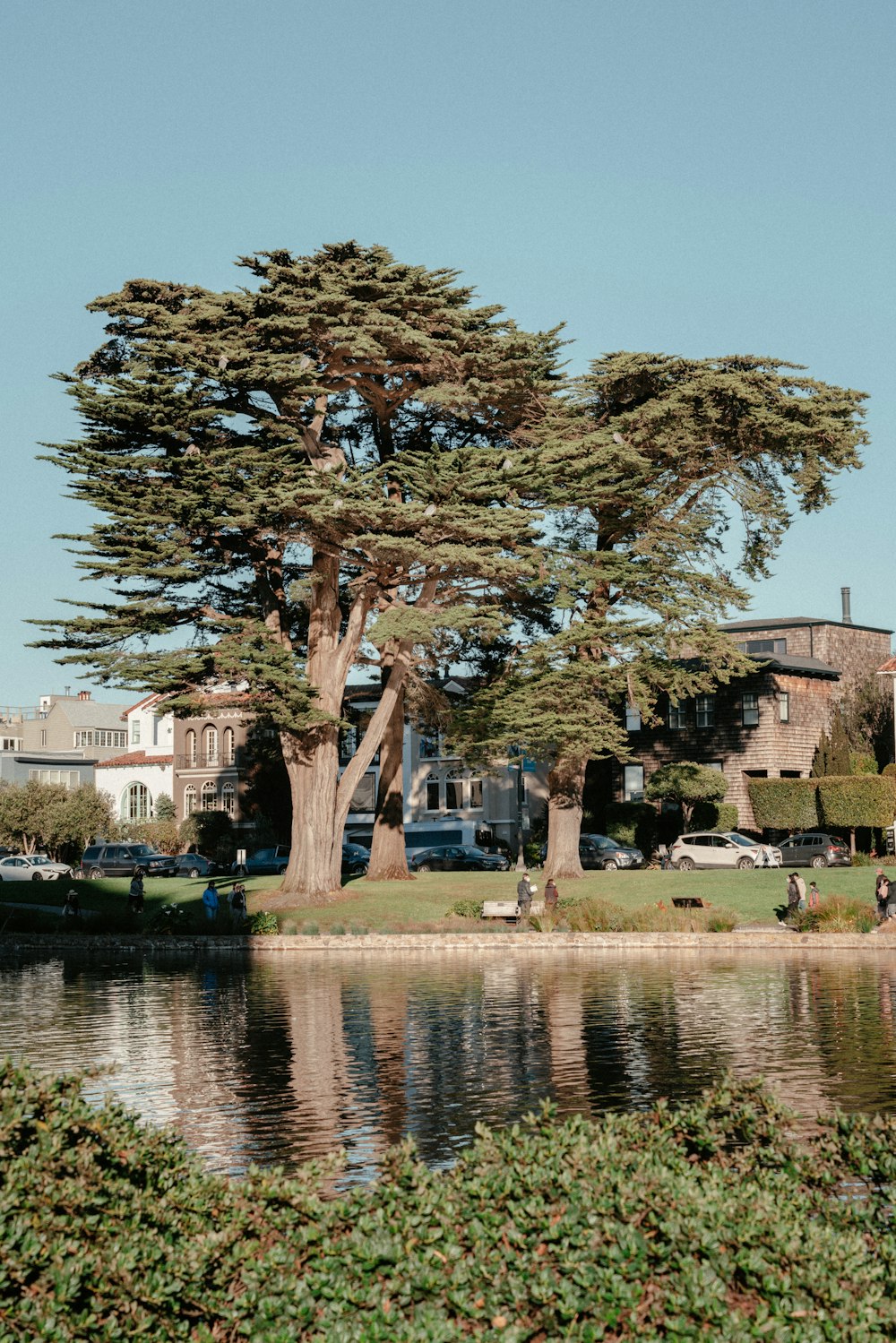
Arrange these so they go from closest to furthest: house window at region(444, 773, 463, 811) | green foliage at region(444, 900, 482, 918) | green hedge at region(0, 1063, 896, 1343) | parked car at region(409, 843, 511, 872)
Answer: green hedge at region(0, 1063, 896, 1343) → green foliage at region(444, 900, 482, 918) → parked car at region(409, 843, 511, 872) → house window at region(444, 773, 463, 811)

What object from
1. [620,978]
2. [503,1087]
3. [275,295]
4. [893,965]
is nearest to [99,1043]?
[503,1087]

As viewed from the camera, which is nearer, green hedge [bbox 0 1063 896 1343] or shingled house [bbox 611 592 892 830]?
green hedge [bbox 0 1063 896 1343]

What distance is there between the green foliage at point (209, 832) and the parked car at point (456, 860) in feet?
62.4

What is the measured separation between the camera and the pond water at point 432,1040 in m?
16.0

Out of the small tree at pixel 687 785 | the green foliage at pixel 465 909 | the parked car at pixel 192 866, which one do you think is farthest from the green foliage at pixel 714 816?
the green foliage at pixel 465 909

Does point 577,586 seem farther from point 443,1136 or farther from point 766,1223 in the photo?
point 766,1223

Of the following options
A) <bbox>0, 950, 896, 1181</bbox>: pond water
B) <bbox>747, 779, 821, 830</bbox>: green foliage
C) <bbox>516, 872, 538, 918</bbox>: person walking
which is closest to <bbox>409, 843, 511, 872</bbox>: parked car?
<bbox>747, 779, 821, 830</bbox>: green foliage

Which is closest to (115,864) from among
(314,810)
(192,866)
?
(192,866)

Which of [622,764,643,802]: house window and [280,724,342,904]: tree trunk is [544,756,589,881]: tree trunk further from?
[622,764,643,802]: house window

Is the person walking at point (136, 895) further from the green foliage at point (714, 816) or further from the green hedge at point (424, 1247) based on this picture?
the green hedge at point (424, 1247)

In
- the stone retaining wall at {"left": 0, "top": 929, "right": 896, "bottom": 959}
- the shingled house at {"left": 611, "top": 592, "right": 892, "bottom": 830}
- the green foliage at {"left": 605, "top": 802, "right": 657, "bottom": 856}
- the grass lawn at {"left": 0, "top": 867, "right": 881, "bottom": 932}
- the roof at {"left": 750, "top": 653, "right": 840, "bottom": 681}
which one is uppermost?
the roof at {"left": 750, "top": 653, "right": 840, "bottom": 681}

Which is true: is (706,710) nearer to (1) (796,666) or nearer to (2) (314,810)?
(1) (796,666)

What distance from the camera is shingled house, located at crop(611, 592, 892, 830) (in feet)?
236

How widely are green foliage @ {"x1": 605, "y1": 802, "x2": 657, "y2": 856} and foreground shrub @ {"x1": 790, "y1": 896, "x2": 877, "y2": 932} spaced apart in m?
29.7
